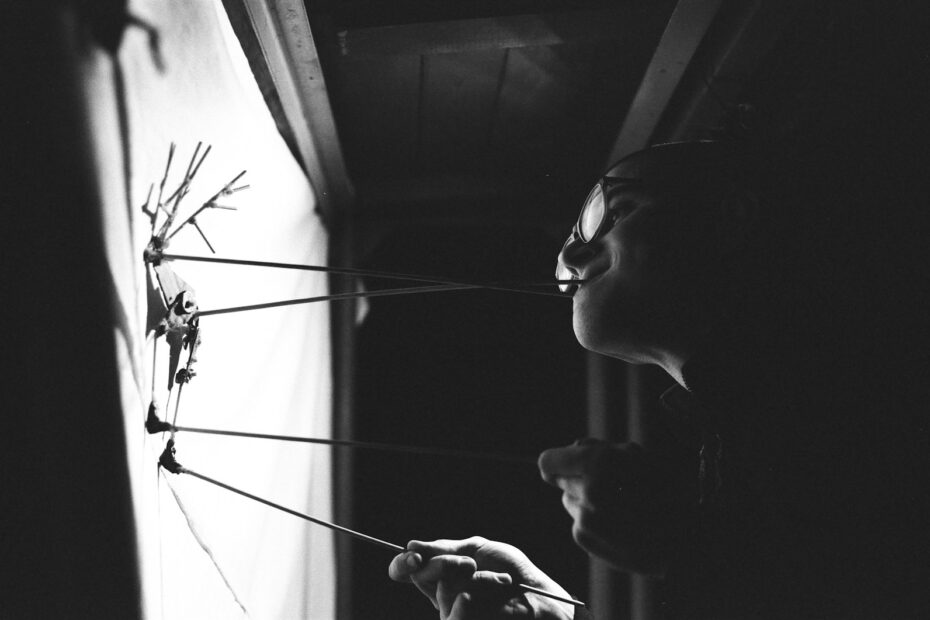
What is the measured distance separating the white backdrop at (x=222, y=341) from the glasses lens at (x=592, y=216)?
43 cm

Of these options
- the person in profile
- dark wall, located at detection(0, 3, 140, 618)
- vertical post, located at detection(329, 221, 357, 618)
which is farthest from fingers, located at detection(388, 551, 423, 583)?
vertical post, located at detection(329, 221, 357, 618)

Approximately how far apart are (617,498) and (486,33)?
68 centimetres

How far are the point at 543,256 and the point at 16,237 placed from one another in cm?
104

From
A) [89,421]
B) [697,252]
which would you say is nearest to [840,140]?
[697,252]

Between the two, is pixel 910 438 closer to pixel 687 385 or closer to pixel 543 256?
pixel 687 385

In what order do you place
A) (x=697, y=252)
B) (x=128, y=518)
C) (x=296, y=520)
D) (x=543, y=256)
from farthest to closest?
(x=543, y=256), (x=296, y=520), (x=697, y=252), (x=128, y=518)

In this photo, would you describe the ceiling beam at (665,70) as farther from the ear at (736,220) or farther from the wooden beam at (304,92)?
the wooden beam at (304,92)

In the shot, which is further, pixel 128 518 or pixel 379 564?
pixel 379 564

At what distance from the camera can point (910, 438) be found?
28.5 inches

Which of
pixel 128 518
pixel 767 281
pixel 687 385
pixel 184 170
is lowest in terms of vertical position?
pixel 128 518

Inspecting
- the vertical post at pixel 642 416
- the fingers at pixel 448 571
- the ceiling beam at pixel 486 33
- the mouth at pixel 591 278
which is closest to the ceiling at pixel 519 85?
the ceiling beam at pixel 486 33

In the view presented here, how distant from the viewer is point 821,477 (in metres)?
0.75

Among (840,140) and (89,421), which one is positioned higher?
(840,140)

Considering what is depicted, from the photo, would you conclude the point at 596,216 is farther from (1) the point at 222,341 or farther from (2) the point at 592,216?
(1) the point at 222,341
